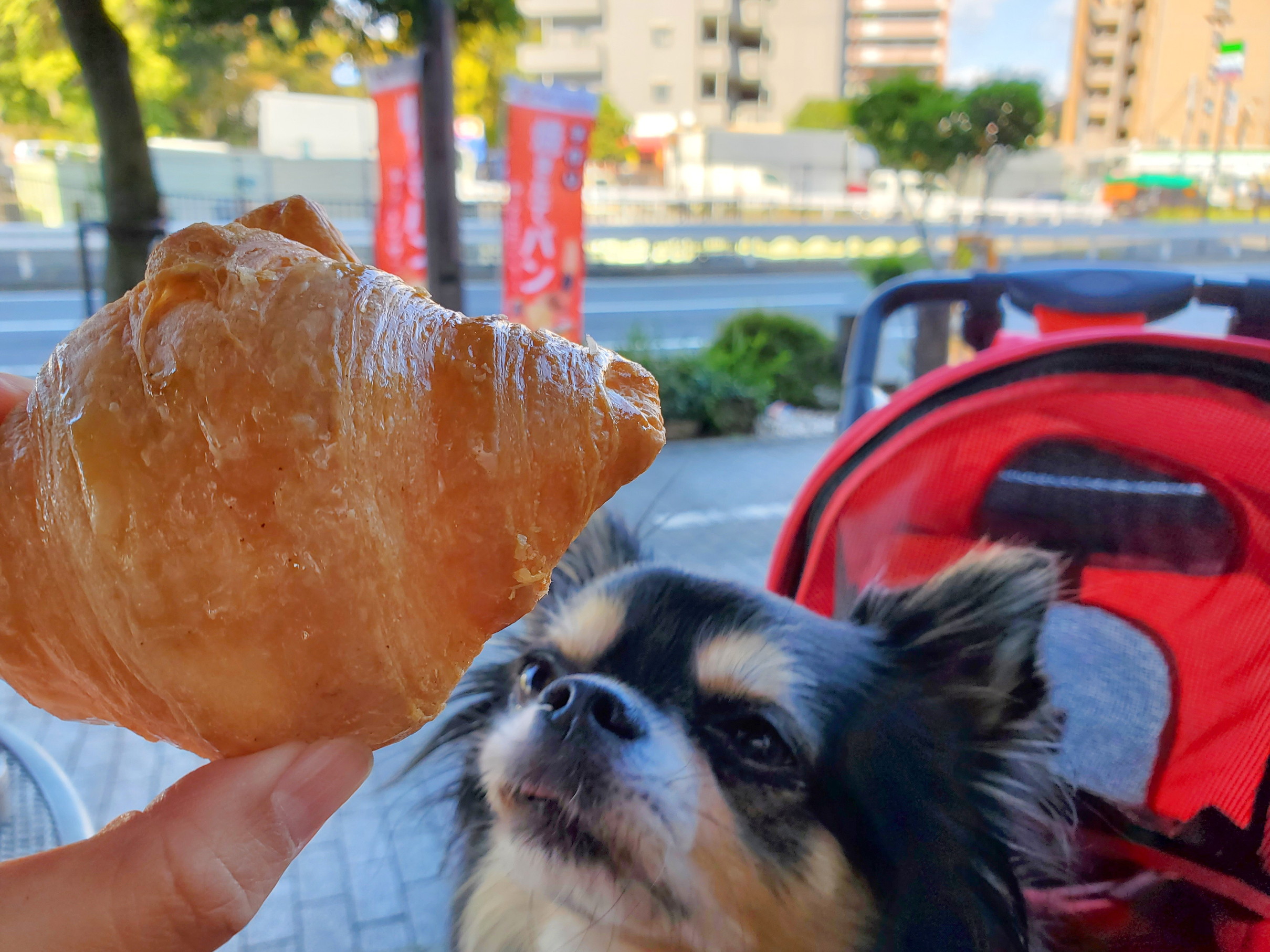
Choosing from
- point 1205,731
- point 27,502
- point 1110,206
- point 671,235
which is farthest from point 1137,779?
point 1110,206

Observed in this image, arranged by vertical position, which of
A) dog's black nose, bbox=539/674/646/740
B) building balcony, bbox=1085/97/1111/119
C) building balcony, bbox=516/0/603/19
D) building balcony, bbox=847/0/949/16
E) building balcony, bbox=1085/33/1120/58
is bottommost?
dog's black nose, bbox=539/674/646/740

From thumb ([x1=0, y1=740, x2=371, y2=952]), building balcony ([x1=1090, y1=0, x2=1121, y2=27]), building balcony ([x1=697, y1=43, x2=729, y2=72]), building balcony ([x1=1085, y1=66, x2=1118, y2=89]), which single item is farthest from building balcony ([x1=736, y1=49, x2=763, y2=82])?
thumb ([x1=0, y1=740, x2=371, y2=952])

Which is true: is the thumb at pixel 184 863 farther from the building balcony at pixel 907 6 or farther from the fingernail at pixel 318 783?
the building balcony at pixel 907 6

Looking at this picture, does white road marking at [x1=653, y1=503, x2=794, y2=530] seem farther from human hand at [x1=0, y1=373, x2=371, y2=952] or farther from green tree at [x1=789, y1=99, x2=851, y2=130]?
green tree at [x1=789, y1=99, x2=851, y2=130]

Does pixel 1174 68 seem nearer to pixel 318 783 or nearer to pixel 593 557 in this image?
pixel 593 557

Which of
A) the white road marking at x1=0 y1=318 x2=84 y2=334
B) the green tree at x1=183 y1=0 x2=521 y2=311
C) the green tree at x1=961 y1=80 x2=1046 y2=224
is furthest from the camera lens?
the green tree at x1=961 y1=80 x2=1046 y2=224

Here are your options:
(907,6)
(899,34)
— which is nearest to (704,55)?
(907,6)

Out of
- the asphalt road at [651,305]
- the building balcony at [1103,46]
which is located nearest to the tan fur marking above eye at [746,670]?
the asphalt road at [651,305]
